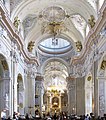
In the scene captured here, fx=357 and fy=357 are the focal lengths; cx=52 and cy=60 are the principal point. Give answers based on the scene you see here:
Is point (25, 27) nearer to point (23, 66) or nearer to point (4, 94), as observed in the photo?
point (23, 66)

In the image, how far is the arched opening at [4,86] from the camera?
20.3 m

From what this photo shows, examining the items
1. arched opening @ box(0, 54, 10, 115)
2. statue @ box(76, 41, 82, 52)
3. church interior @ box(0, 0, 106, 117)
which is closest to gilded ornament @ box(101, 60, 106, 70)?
church interior @ box(0, 0, 106, 117)

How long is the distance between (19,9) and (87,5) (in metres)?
4.33

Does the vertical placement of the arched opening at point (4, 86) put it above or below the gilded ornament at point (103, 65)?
below

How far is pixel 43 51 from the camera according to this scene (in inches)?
1531

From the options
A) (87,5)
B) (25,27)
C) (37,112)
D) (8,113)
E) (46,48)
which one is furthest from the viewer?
(46,48)

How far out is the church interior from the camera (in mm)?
20594

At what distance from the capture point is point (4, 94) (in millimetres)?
20672

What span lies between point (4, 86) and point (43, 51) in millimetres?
18168

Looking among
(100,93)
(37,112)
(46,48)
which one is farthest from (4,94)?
(46,48)

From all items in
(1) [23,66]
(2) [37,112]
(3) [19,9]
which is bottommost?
(2) [37,112]

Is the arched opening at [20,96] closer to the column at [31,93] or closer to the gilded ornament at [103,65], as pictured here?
the column at [31,93]

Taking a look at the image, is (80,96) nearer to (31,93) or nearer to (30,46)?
(31,93)

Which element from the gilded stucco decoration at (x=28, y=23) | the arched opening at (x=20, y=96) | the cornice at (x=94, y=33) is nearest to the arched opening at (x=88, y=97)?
the cornice at (x=94, y=33)
